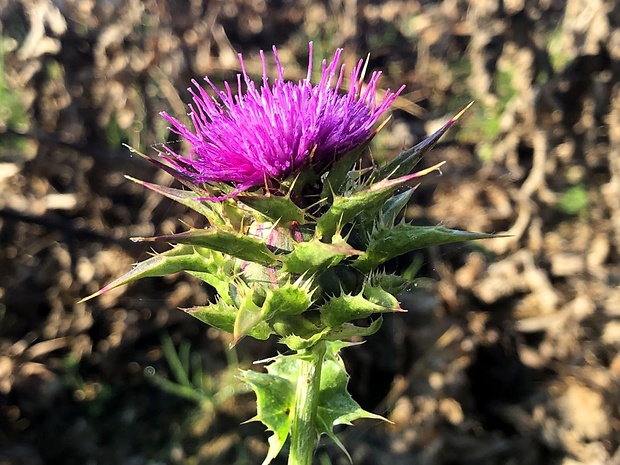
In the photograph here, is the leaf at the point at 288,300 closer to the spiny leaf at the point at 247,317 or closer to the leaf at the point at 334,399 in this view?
the spiny leaf at the point at 247,317

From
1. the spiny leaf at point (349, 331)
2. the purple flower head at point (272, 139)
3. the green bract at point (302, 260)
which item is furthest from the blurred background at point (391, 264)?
the purple flower head at point (272, 139)

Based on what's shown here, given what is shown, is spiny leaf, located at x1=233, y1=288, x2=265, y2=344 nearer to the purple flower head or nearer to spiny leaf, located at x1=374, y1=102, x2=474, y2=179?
the purple flower head

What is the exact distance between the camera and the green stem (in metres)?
1.66

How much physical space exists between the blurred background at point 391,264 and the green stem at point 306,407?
164 centimetres

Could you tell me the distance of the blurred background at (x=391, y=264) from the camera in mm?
3348

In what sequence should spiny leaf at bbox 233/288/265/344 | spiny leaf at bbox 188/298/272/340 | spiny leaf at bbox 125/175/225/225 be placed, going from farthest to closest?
spiny leaf at bbox 125/175/225/225
spiny leaf at bbox 188/298/272/340
spiny leaf at bbox 233/288/265/344

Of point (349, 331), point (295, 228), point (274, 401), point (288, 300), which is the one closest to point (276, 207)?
point (295, 228)

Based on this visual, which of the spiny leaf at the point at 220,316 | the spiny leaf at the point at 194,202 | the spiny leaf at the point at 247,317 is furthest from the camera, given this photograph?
the spiny leaf at the point at 194,202

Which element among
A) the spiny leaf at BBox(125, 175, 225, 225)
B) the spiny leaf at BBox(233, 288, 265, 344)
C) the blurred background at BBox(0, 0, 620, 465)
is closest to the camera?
the spiny leaf at BBox(233, 288, 265, 344)

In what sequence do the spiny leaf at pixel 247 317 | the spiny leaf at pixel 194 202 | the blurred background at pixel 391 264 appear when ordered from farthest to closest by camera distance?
the blurred background at pixel 391 264 → the spiny leaf at pixel 194 202 → the spiny leaf at pixel 247 317

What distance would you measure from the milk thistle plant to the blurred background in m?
1.84

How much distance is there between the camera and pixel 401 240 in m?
1.58

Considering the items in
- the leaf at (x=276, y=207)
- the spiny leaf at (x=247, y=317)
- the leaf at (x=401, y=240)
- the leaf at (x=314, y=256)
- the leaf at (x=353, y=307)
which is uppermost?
the leaf at (x=276, y=207)

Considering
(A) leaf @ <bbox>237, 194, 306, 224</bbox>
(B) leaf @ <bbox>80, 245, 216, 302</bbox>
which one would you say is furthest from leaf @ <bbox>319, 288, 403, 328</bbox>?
(B) leaf @ <bbox>80, 245, 216, 302</bbox>
